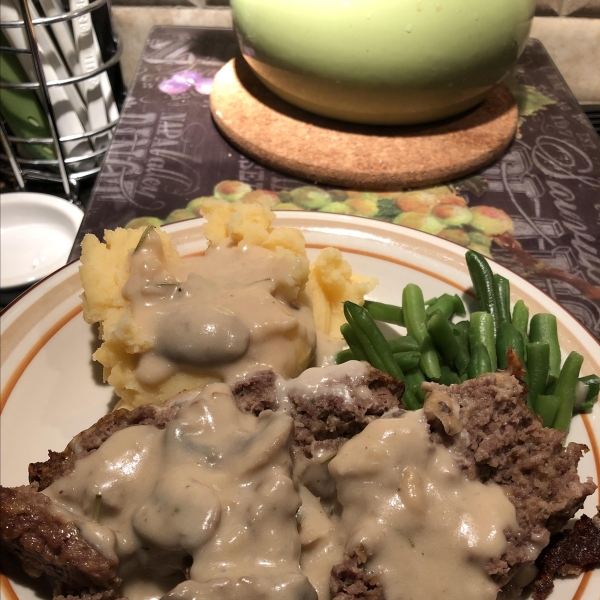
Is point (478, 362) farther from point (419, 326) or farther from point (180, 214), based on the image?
point (180, 214)

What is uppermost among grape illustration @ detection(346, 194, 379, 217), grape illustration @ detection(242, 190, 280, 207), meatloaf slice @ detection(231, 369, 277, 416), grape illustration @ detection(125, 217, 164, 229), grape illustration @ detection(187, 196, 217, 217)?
meatloaf slice @ detection(231, 369, 277, 416)

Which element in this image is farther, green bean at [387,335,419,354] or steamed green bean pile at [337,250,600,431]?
green bean at [387,335,419,354]

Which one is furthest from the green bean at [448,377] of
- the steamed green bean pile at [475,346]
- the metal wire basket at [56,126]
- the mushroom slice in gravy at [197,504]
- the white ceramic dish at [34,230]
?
the metal wire basket at [56,126]

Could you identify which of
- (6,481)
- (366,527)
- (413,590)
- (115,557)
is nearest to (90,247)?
(6,481)

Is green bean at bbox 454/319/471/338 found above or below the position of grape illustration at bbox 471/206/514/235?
above

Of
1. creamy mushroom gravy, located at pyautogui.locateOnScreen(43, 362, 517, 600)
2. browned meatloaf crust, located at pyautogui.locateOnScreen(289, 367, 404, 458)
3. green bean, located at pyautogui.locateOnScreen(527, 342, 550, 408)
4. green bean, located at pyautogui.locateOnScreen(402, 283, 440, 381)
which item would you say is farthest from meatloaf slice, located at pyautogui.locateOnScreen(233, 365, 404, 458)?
green bean, located at pyautogui.locateOnScreen(527, 342, 550, 408)

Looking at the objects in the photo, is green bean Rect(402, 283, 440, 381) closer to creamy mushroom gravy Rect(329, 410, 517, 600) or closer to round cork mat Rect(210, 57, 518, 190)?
creamy mushroom gravy Rect(329, 410, 517, 600)

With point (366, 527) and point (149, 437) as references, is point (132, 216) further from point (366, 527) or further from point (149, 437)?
point (366, 527)

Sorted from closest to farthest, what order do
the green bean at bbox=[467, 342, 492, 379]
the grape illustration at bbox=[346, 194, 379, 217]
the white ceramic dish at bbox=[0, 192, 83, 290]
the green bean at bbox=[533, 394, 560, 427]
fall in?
1. the green bean at bbox=[533, 394, 560, 427]
2. the green bean at bbox=[467, 342, 492, 379]
3. the grape illustration at bbox=[346, 194, 379, 217]
4. the white ceramic dish at bbox=[0, 192, 83, 290]
